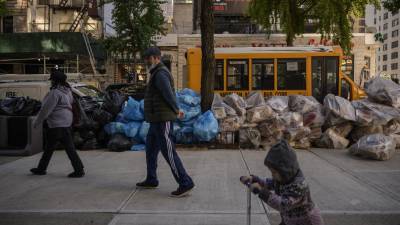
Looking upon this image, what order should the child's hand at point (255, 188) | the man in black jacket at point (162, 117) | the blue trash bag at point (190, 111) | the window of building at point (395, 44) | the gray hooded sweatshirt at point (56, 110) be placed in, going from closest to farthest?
the child's hand at point (255, 188), the man in black jacket at point (162, 117), the gray hooded sweatshirt at point (56, 110), the blue trash bag at point (190, 111), the window of building at point (395, 44)

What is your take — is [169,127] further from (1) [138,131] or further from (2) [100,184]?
(1) [138,131]

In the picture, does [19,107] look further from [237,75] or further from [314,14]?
[314,14]

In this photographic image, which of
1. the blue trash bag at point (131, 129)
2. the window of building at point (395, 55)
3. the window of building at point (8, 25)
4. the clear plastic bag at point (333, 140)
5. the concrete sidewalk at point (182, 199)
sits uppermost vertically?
the window of building at point (395, 55)

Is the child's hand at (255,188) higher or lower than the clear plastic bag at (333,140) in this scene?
higher

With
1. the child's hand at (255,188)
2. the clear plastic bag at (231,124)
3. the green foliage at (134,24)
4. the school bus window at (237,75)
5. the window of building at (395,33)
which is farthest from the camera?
the window of building at (395,33)

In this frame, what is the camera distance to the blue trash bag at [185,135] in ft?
36.7

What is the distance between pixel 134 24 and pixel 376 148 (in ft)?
65.3

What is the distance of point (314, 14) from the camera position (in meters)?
26.4

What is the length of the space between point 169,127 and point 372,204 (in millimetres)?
2701

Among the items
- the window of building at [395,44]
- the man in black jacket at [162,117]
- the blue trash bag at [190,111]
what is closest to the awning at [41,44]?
the blue trash bag at [190,111]

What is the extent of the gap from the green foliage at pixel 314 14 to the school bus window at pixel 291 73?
24.5ft

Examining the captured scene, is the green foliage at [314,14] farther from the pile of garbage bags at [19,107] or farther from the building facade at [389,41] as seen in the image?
the building facade at [389,41]

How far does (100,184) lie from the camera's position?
7.45m

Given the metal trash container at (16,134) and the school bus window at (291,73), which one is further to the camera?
the school bus window at (291,73)
